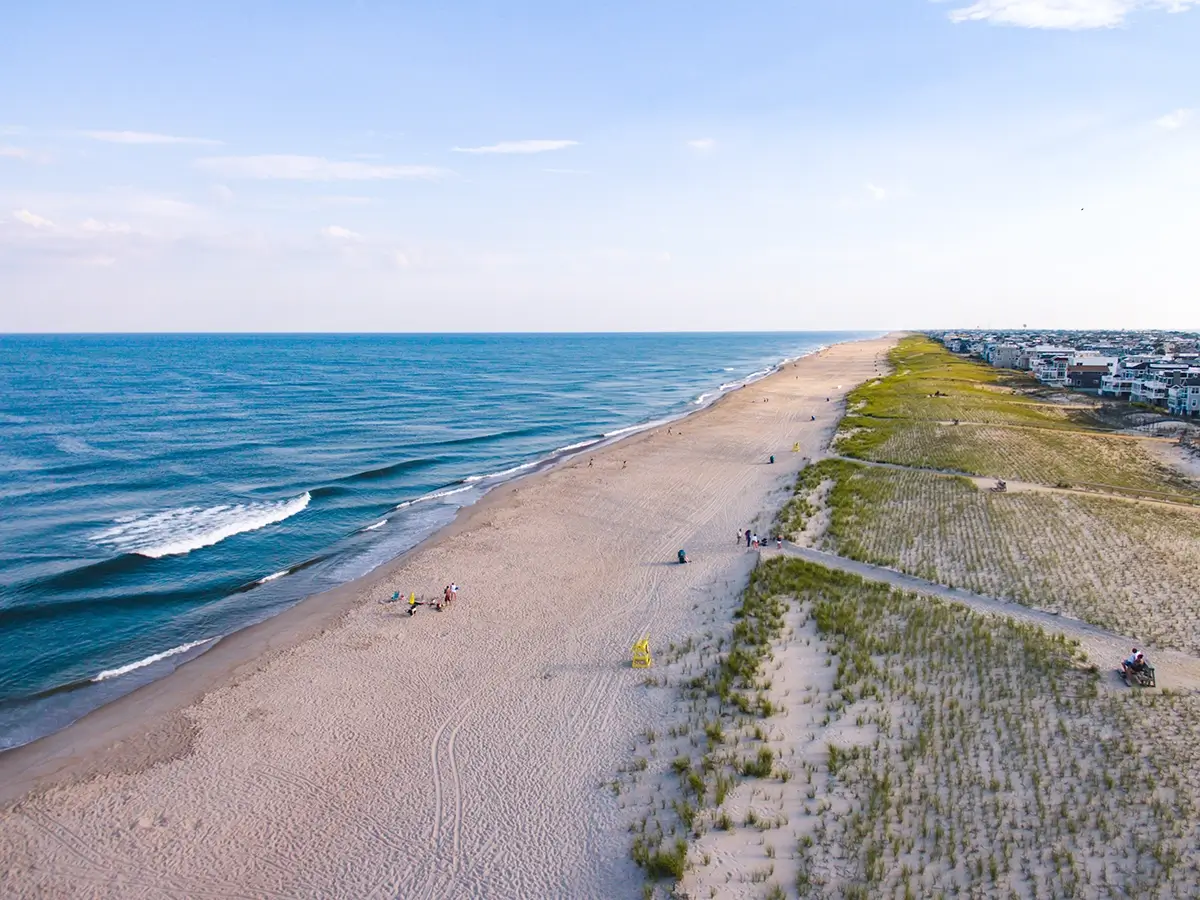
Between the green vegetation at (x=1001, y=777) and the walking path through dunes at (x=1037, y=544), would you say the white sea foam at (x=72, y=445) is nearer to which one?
the walking path through dunes at (x=1037, y=544)

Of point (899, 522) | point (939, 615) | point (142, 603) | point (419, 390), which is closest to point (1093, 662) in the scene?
point (939, 615)

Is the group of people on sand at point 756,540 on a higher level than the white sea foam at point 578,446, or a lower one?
lower

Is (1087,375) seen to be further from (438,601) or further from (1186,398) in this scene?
(438,601)

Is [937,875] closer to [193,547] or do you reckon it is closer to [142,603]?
[142,603]

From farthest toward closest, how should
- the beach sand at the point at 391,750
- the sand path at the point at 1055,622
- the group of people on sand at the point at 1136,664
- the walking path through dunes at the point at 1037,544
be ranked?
the walking path through dunes at the point at 1037,544
the sand path at the point at 1055,622
the group of people on sand at the point at 1136,664
the beach sand at the point at 391,750

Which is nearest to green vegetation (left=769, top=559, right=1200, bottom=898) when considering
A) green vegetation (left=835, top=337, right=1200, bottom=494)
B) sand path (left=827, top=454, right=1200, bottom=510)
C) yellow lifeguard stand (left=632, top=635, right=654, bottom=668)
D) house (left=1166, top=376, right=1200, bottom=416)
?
yellow lifeguard stand (left=632, top=635, right=654, bottom=668)

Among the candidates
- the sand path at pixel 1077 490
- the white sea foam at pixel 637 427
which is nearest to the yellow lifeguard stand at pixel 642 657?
the sand path at pixel 1077 490

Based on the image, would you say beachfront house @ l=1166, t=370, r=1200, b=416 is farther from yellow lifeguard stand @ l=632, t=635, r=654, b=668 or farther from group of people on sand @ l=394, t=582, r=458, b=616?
group of people on sand @ l=394, t=582, r=458, b=616
